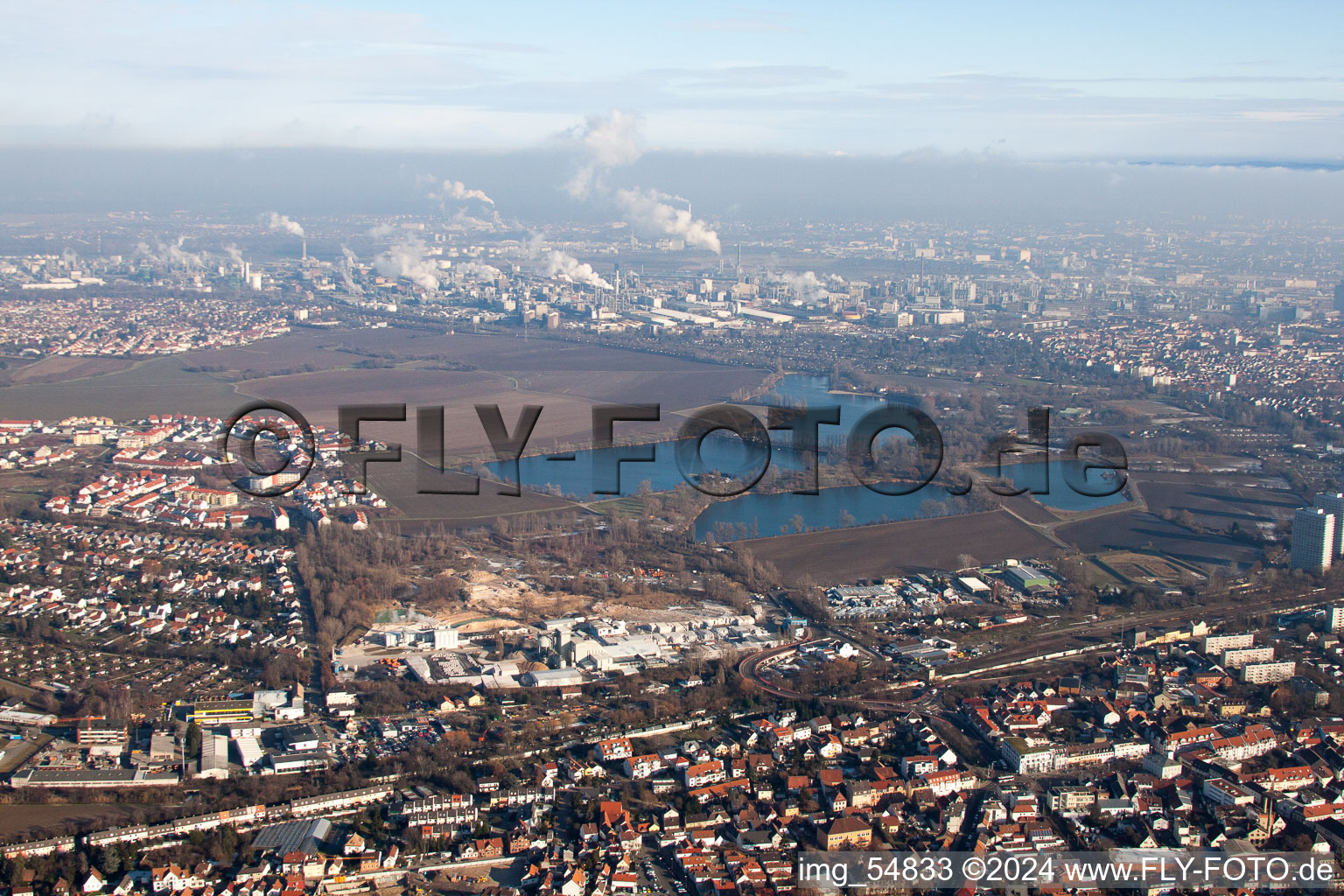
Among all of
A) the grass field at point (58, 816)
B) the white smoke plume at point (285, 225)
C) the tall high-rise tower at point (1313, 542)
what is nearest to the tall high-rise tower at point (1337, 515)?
the tall high-rise tower at point (1313, 542)

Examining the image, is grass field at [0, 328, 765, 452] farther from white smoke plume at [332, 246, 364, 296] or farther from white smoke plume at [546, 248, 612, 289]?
white smoke plume at [546, 248, 612, 289]

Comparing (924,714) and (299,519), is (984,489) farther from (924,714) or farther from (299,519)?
(299,519)

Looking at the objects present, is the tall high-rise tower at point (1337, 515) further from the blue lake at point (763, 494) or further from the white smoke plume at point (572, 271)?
the white smoke plume at point (572, 271)

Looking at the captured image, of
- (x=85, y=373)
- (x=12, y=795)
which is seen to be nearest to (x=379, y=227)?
(x=85, y=373)

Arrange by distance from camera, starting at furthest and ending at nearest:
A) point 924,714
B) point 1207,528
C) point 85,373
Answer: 1. point 85,373
2. point 1207,528
3. point 924,714

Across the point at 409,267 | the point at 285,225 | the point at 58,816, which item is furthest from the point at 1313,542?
the point at 285,225

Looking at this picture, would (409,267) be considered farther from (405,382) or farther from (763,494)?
(763,494)
